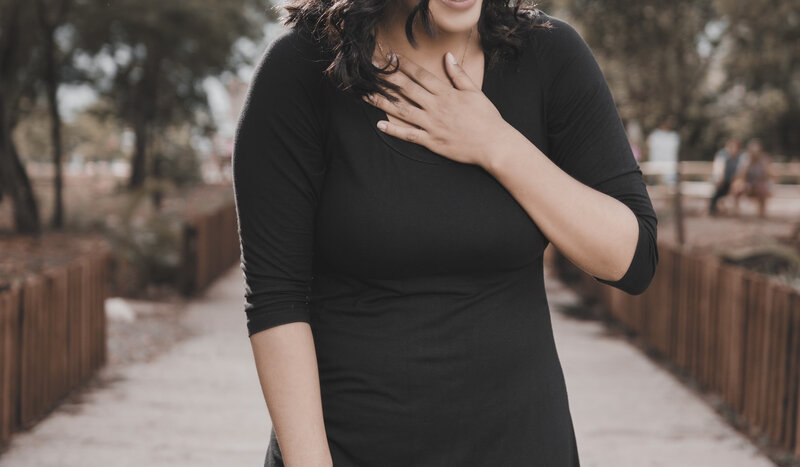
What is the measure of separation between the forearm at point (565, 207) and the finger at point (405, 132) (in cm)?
10

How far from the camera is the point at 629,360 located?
8461 millimetres

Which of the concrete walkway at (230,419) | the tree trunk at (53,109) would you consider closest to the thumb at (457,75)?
the concrete walkway at (230,419)

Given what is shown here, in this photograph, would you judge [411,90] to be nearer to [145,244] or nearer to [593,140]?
[593,140]

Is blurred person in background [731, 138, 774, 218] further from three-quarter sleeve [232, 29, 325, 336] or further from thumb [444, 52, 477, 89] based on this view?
three-quarter sleeve [232, 29, 325, 336]

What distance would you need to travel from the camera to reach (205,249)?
13.0 m

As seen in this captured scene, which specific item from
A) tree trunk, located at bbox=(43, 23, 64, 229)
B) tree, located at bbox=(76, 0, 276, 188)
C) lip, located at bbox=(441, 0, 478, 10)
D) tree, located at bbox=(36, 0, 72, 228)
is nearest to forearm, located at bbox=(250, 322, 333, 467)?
lip, located at bbox=(441, 0, 478, 10)

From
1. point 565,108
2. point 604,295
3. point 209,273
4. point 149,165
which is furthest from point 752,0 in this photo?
point 149,165

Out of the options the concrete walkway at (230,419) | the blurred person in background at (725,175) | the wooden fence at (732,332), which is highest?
the wooden fence at (732,332)

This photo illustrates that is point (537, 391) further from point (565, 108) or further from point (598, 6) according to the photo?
point (598, 6)

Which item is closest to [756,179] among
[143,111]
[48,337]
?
[143,111]

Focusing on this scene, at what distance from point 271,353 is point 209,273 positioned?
40.0ft

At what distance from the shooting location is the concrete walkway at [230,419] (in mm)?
5434

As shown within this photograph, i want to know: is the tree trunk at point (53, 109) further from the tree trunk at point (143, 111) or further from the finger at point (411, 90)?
the finger at point (411, 90)

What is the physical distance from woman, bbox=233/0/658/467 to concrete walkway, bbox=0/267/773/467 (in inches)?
156
